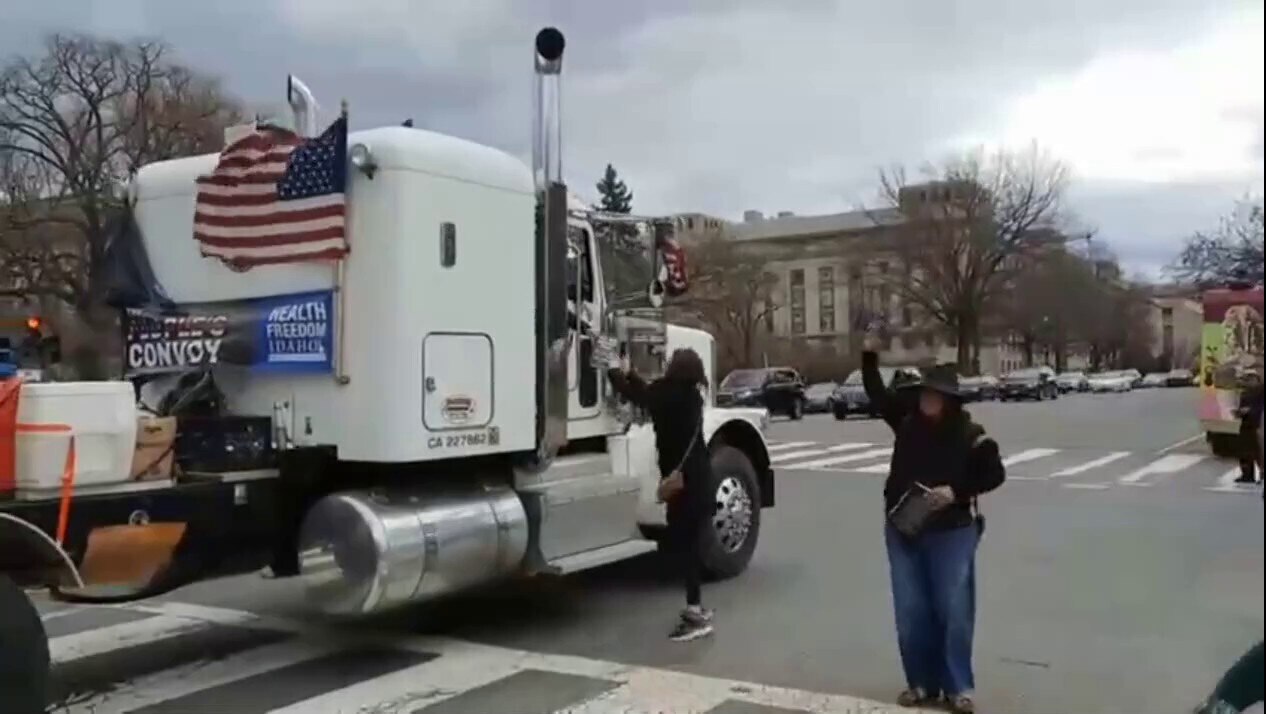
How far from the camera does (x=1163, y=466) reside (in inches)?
821

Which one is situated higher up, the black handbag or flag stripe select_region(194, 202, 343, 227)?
flag stripe select_region(194, 202, 343, 227)

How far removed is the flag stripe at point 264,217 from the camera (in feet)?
22.8

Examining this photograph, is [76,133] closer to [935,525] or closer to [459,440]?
[459,440]

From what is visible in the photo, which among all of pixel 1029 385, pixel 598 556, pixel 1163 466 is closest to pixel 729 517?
pixel 598 556

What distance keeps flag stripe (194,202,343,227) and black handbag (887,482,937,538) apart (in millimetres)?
3362

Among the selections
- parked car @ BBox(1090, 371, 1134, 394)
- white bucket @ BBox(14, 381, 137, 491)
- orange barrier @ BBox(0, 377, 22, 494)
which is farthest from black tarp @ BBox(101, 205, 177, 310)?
parked car @ BBox(1090, 371, 1134, 394)

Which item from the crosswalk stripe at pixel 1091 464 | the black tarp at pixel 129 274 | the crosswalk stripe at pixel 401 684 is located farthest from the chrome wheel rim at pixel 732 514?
the crosswalk stripe at pixel 1091 464

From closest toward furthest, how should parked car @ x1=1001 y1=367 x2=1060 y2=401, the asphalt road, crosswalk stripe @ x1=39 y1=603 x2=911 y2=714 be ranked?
crosswalk stripe @ x1=39 y1=603 x2=911 y2=714 < the asphalt road < parked car @ x1=1001 y1=367 x2=1060 y2=401

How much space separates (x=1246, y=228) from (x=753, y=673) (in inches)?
203

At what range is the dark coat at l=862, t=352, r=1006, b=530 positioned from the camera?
5762 mm

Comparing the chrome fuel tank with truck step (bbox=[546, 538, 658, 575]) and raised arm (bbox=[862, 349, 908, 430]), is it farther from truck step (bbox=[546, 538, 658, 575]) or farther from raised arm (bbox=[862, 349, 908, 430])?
raised arm (bbox=[862, 349, 908, 430])

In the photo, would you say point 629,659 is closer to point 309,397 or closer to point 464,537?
point 464,537

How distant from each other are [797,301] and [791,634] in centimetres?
5884

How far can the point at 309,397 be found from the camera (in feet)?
23.3
